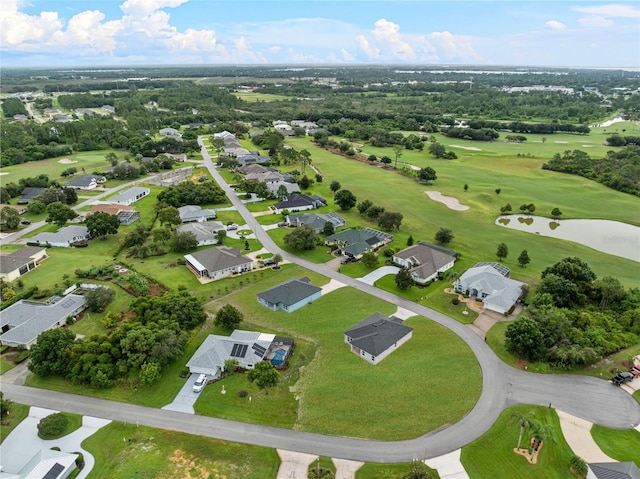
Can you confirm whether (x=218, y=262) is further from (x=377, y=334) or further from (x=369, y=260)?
(x=377, y=334)

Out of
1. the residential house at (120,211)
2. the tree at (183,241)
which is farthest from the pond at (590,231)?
the residential house at (120,211)

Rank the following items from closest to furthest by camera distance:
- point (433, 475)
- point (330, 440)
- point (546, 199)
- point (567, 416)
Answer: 1. point (433, 475)
2. point (330, 440)
3. point (567, 416)
4. point (546, 199)

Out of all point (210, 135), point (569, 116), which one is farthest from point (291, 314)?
point (569, 116)

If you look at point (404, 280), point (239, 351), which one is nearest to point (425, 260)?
point (404, 280)

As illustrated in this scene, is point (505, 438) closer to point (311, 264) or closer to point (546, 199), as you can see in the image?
point (311, 264)

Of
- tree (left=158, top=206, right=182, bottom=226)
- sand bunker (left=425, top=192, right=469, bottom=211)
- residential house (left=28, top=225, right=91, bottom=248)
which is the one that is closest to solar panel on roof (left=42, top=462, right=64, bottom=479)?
tree (left=158, top=206, right=182, bottom=226)

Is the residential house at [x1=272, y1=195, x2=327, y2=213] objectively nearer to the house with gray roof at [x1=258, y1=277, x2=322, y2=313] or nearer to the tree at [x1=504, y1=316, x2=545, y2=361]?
the house with gray roof at [x1=258, y1=277, x2=322, y2=313]
